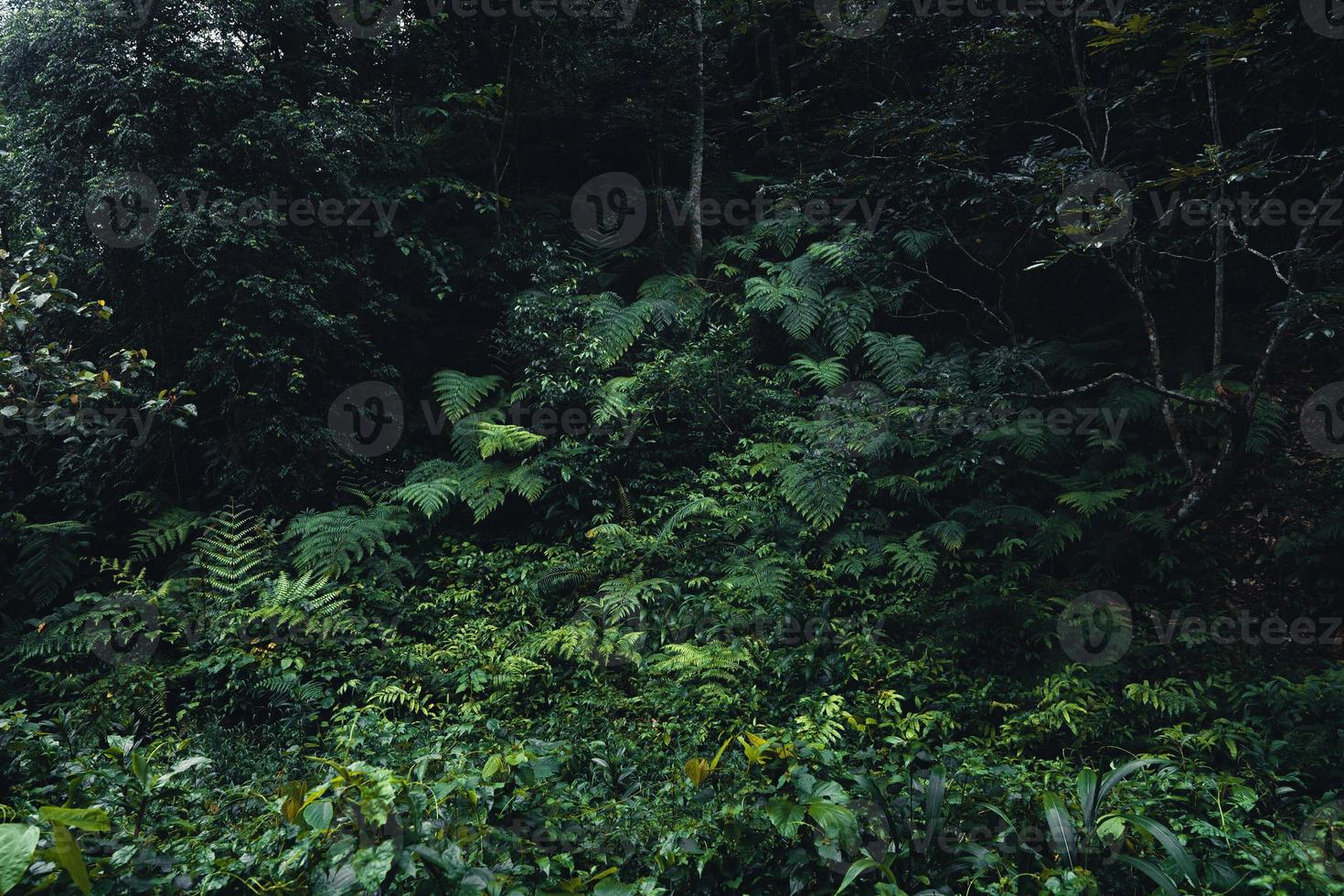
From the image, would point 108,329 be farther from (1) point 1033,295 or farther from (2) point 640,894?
(1) point 1033,295

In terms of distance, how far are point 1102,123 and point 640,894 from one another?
6368 millimetres

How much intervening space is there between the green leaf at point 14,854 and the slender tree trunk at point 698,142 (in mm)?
7161

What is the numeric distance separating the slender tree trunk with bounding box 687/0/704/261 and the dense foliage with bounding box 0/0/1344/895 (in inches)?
6.7

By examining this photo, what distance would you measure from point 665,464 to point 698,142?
378cm

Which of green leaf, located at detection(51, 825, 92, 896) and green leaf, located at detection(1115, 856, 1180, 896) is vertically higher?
green leaf, located at detection(51, 825, 92, 896)

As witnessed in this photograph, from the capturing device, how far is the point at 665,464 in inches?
247

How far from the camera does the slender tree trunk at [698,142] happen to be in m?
7.87

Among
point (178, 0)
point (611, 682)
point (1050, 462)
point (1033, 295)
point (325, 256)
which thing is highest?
point (178, 0)

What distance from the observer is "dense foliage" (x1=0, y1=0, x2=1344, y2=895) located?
218cm

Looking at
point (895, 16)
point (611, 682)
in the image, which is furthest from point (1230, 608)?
point (895, 16)

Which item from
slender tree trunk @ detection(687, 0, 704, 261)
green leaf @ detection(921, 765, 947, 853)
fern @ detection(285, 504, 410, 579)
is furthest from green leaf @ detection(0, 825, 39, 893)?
slender tree trunk @ detection(687, 0, 704, 261)

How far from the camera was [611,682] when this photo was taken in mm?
4309

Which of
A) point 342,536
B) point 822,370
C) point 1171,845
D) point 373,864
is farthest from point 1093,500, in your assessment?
point 342,536

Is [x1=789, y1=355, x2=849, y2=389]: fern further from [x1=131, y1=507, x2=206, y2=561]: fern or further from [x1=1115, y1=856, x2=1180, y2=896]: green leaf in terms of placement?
[x1=131, y1=507, x2=206, y2=561]: fern
